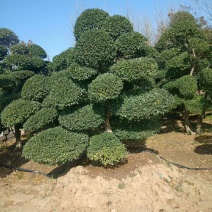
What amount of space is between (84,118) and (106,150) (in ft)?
2.56

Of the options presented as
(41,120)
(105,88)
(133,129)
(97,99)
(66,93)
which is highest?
(105,88)

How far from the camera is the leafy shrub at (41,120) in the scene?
258 inches

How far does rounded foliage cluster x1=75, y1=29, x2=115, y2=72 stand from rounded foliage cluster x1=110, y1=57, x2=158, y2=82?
0.35 metres

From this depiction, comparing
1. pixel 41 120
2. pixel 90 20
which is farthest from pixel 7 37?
pixel 90 20

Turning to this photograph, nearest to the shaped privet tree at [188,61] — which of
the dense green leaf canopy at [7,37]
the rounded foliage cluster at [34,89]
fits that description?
the rounded foliage cluster at [34,89]

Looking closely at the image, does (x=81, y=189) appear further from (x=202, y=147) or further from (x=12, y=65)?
(x=12, y=65)

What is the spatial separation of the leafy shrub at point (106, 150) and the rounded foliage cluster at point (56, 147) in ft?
0.78

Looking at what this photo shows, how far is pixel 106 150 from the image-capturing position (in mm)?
5531

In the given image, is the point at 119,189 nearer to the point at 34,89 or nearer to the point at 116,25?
the point at 116,25

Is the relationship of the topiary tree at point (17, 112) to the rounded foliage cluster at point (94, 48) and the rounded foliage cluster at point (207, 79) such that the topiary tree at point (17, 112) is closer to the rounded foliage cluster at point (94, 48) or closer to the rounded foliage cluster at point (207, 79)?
the rounded foliage cluster at point (94, 48)

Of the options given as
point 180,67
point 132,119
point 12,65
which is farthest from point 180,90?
point 12,65

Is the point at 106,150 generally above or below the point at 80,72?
below

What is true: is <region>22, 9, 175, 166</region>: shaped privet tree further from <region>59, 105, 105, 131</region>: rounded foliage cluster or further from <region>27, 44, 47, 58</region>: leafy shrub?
<region>27, 44, 47, 58</region>: leafy shrub

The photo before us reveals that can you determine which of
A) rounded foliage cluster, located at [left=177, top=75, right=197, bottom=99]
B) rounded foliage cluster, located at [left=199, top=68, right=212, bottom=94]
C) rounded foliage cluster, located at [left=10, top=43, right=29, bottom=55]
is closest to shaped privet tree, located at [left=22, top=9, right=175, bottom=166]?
rounded foliage cluster, located at [left=199, top=68, right=212, bottom=94]
